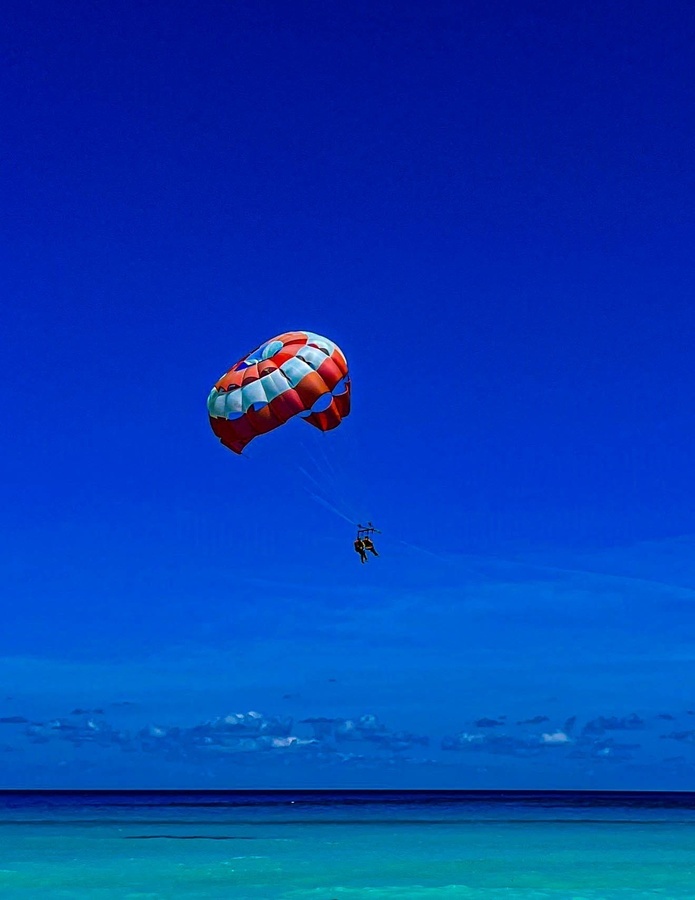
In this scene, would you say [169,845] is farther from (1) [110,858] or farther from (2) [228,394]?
(2) [228,394]

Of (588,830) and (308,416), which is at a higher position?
(308,416)

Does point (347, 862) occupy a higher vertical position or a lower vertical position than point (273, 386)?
lower

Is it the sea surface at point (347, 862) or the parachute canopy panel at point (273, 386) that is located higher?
the parachute canopy panel at point (273, 386)

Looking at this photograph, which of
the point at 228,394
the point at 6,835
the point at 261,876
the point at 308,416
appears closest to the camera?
the point at 228,394

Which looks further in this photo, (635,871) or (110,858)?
(110,858)

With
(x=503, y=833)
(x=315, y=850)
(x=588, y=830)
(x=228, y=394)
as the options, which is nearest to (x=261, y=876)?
(x=315, y=850)

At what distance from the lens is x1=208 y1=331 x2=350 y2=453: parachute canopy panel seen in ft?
73.0

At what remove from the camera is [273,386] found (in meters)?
22.2

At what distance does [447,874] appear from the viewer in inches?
1070

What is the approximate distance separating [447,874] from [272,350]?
14076mm

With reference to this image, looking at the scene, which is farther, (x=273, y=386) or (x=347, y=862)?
(x=347, y=862)

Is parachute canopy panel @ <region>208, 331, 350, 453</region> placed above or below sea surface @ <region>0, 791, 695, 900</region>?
above

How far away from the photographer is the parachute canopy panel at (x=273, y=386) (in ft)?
73.0

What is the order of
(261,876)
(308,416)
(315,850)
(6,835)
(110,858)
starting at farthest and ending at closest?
(6,835)
(315,850)
(110,858)
(261,876)
(308,416)
